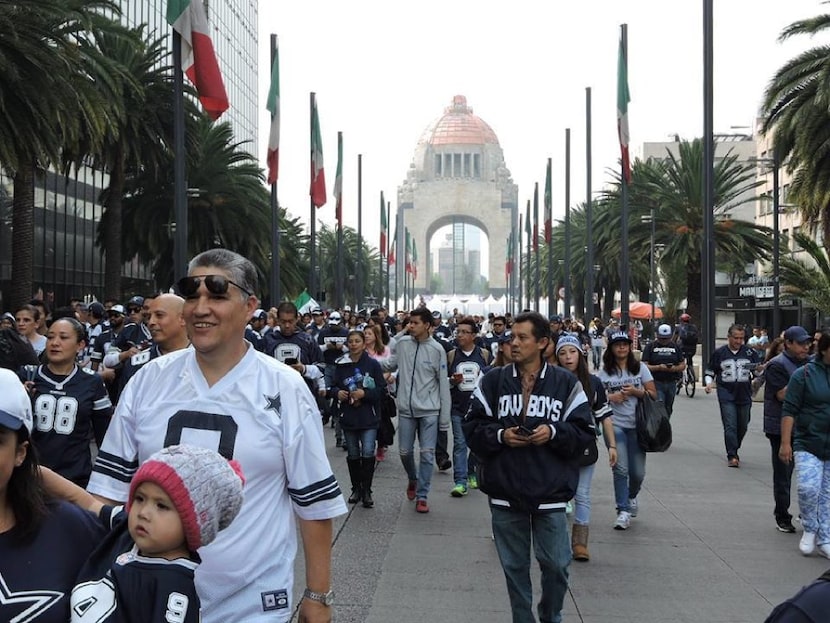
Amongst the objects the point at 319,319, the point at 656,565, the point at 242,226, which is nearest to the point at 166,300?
the point at 656,565

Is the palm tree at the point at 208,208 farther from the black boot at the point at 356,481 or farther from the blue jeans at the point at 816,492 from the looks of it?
the blue jeans at the point at 816,492

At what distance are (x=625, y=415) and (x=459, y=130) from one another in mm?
177027

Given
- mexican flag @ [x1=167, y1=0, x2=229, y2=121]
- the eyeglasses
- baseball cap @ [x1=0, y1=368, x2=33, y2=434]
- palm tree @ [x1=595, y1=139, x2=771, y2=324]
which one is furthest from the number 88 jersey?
palm tree @ [x1=595, y1=139, x2=771, y2=324]

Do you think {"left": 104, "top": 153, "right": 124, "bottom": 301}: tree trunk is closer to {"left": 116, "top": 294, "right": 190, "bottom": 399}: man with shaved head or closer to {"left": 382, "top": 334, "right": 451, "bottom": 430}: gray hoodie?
{"left": 382, "top": 334, "right": 451, "bottom": 430}: gray hoodie

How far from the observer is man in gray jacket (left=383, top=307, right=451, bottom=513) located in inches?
398

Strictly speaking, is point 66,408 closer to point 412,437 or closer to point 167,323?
point 167,323

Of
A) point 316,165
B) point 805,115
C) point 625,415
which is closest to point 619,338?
point 625,415

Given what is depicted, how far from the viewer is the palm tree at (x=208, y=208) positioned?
36125mm

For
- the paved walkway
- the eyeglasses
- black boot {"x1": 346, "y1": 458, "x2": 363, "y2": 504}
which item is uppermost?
the eyeglasses

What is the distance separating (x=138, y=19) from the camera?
52.6 m

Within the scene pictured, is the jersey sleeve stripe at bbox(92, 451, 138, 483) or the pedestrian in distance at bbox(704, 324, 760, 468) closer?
the jersey sleeve stripe at bbox(92, 451, 138, 483)

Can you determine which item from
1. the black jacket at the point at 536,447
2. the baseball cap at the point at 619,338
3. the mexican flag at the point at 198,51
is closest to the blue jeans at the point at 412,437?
the baseball cap at the point at 619,338

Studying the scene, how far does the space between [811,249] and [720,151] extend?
2737 inches

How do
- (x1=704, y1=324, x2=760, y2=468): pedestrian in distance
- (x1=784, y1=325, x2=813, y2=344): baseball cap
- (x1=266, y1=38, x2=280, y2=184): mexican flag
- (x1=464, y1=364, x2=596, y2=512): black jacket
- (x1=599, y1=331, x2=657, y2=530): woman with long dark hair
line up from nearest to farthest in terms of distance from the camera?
(x1=464, y1=364, x2=596, y2=512): black jacket
(x1=599, y1=331, x2=657, y2=530): woman with long dark hair
(x1=784, y1=325, x2=813, y2=344): baseball cap
(x1=704, y1=324, x2=760, y2=468): pedestrian in distance
(x1=266, y1=38, x2=280, y2=184): mexican flag
